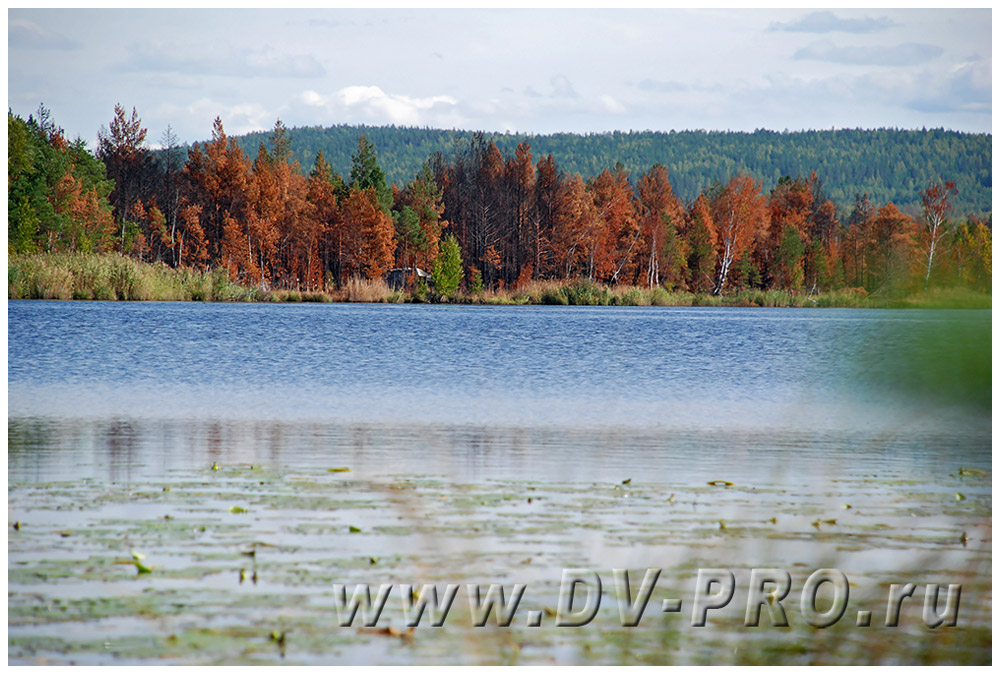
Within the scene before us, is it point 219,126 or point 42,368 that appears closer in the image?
point 42,368

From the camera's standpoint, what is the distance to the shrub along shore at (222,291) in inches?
1725

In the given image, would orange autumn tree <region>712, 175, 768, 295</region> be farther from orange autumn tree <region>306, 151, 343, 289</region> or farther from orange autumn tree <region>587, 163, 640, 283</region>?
orange autumn tree <region>306, 151, 343, 289</region>

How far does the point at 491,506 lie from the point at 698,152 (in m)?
139

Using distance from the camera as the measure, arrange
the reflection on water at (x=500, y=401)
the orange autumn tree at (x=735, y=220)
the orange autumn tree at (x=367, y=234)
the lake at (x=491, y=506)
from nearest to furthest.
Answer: the reflection on water at (x=500, y=401), the lake at (x=491, y=506), the orange autumn tree at (x=367, y=234), the orange autumn tree at (x=735, y=220)

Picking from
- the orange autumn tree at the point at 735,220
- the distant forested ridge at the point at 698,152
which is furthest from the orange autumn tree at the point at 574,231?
the distant forested ridge at the point at 698,152

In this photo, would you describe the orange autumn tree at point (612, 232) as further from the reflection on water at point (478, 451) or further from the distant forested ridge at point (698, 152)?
the reflection on water at point (478, 451)

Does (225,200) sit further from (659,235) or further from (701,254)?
(701,254)

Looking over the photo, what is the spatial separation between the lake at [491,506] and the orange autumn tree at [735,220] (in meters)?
61.0

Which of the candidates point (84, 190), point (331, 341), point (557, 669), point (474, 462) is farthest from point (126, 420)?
point (84, 190)

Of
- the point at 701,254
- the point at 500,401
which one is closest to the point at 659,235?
the point at 701,254

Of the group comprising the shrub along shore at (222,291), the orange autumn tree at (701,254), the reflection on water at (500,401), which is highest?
the orange autumn tree at (701,254)

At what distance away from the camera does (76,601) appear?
4.52 meters

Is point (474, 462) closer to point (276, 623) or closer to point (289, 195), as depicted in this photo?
point (276, 623)

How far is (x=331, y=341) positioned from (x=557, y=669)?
22429 millimetres
